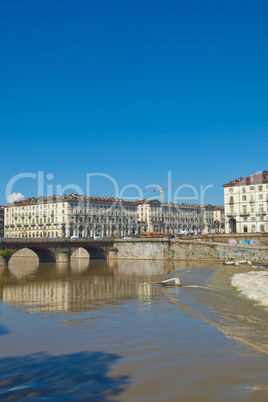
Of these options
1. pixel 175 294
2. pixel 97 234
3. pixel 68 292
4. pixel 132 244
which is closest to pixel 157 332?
pixel 175 294

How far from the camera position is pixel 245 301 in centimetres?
2484

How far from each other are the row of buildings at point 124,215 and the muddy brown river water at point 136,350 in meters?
66.0

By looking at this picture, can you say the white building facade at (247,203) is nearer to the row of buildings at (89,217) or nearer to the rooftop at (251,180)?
the rooftop at (251,180)

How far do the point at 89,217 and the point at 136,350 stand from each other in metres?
127

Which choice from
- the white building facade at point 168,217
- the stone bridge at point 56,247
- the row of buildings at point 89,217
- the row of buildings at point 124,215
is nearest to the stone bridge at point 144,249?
the stone bridge at point 56,247

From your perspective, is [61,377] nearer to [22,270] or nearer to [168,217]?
[22,270]

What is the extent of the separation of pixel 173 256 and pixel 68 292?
151 ft

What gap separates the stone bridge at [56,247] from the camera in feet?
228

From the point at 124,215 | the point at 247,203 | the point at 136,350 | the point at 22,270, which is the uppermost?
the point at 124,215

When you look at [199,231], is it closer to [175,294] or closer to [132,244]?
[132,244]

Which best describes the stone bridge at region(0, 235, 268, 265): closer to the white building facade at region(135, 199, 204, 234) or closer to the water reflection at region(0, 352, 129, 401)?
the water reflection at region(0, 352, 129, 401)

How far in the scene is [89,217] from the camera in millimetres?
139125

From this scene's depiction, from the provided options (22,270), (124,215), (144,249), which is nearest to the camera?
(22,270)

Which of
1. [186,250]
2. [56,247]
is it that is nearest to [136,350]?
[186,250]
